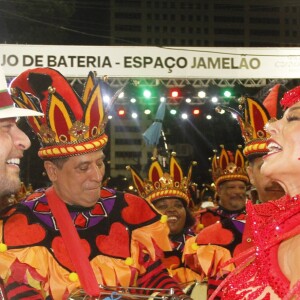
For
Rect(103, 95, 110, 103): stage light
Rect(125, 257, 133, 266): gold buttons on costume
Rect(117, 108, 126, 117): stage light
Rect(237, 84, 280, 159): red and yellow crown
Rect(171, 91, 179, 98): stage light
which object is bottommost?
Rect(125, 257, 133, 266): gold buttons on costume

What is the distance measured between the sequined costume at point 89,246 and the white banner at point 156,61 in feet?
20.6

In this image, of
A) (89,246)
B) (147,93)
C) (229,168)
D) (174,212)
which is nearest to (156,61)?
(147,93)

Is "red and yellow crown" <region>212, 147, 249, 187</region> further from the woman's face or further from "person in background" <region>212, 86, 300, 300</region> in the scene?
the woman's face

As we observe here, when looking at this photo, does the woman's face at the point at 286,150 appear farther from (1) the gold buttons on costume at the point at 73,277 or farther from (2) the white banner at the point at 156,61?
(2) the white banner at the point at 156,61

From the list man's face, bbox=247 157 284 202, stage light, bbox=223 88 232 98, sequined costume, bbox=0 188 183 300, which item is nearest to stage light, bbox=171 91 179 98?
stage light, bbox=223 88 232 98

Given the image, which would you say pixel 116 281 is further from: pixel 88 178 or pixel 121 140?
pixel 121 140

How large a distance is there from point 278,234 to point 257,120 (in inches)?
96.7

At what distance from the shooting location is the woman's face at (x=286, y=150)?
8.26 feet

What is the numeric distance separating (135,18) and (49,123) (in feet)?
88.1

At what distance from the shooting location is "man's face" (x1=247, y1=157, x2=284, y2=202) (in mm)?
4473

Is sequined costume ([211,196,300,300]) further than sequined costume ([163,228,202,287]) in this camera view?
No

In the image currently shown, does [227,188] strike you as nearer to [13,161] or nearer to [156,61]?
[156,61]

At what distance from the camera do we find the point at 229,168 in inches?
330

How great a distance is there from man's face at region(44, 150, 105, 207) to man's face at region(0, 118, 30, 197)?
967mm
